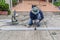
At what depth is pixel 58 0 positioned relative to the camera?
18.7 metres

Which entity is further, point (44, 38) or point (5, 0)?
point (5, 0)

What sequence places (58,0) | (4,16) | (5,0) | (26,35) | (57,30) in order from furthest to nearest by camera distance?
(58,0), (5,0), (4,16), (57,30), (26,35)

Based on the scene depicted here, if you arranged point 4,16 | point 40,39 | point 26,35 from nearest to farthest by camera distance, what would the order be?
1. point 40,39
2. point 26,35
3. point 4,16

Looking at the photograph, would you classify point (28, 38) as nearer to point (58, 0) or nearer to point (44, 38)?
point (44, 38)

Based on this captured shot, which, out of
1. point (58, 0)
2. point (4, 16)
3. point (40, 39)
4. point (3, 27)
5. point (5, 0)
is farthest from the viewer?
point (58, 0)

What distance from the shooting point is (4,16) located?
12500 mm

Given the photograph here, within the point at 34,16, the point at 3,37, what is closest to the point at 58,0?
the point at 34,16

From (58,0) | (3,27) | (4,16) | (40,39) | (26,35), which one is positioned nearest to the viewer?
(40,39)

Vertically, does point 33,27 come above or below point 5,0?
below

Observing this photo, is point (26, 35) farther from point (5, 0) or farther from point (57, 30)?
point (5, 0)

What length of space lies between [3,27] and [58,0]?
1039 cm

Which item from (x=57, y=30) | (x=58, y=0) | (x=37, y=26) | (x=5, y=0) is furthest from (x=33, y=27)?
(x=58, y=0)

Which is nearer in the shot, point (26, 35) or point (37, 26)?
point (26, 35)

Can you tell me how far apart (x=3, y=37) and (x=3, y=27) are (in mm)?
1754
